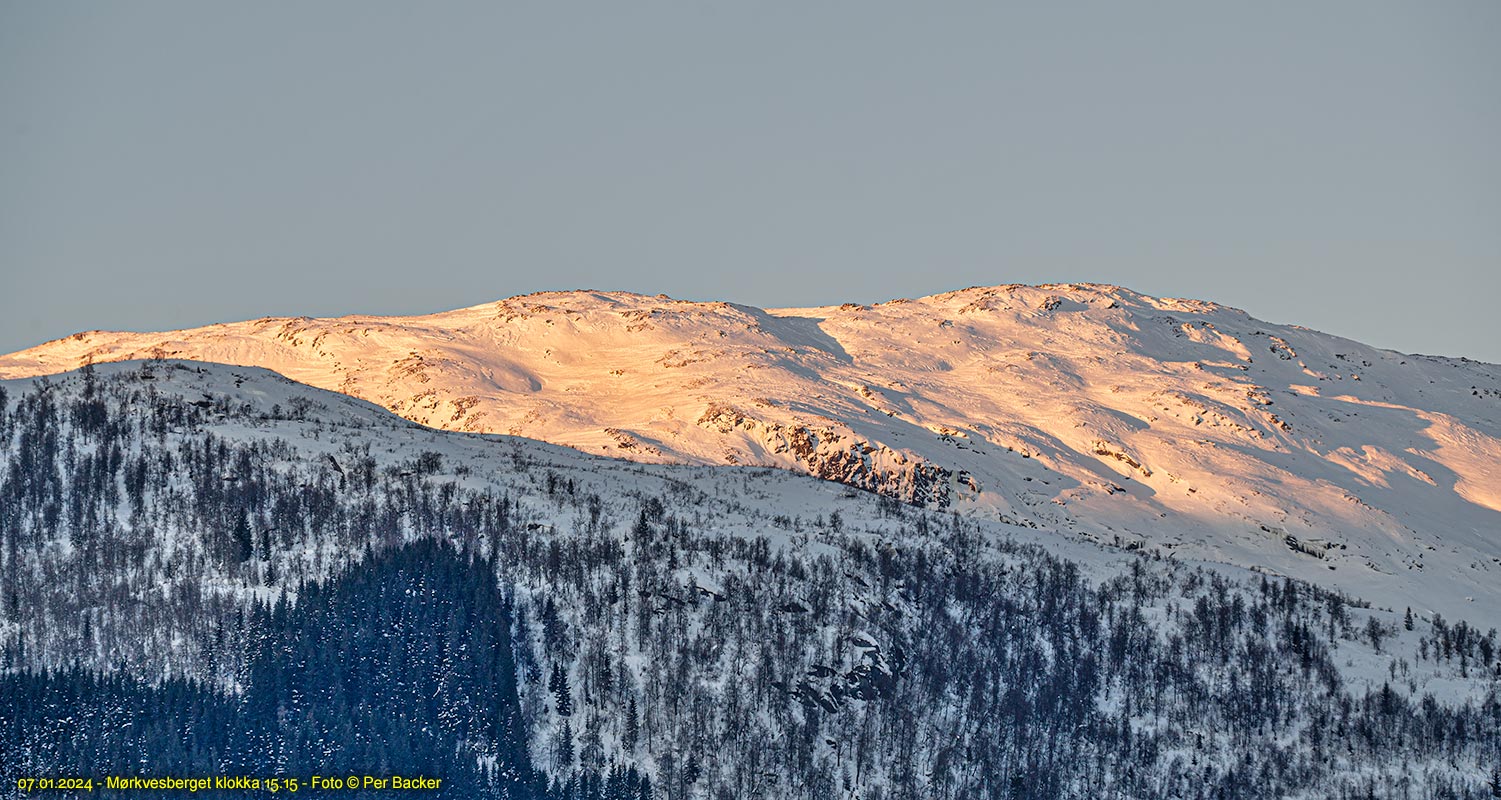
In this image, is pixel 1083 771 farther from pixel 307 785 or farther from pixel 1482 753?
pixel 307 785

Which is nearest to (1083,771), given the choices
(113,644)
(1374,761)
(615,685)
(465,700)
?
(1374,761)

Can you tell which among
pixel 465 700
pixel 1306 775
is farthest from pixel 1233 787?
pixel 465 700

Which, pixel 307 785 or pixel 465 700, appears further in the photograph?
pixel 465 700

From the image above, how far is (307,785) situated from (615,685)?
3181 centimetres

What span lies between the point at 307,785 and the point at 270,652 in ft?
55.8

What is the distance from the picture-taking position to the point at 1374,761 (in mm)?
195250

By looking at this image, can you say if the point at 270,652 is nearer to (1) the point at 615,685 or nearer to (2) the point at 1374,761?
(1) the point at 615,685

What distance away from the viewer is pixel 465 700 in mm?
190750

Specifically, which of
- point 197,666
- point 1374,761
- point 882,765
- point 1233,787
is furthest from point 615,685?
point 1374,761

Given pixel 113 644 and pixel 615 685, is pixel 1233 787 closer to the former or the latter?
pixel 615 685

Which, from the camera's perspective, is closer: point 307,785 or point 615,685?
point 307,785

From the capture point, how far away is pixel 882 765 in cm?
19500

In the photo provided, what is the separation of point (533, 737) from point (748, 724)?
65.1ft

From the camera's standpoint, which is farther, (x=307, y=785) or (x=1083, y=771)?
(x=1083, y=771)
